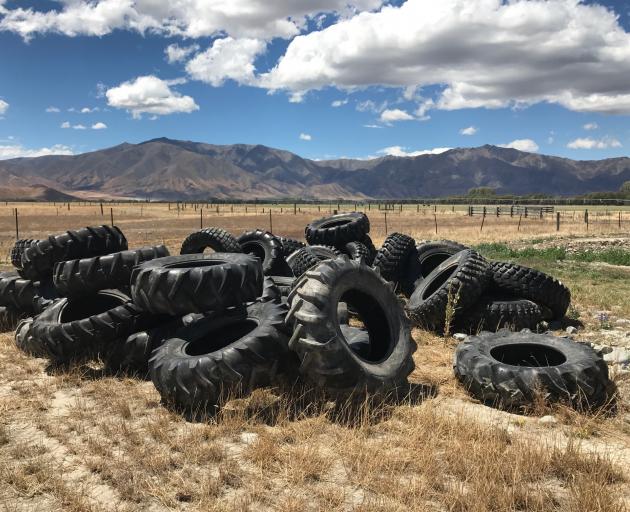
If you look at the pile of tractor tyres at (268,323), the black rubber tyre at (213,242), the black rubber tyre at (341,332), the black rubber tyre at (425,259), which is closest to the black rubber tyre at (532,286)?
the pile of tractor tyres at (268,323)

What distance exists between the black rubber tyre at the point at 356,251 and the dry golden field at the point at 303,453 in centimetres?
681

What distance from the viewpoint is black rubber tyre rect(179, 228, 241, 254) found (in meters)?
13.6

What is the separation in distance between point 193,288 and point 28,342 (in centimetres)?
292

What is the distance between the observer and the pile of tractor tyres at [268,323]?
580 centimetres

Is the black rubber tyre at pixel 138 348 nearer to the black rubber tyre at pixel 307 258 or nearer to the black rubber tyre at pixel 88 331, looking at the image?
the black rubber tyre at pixel 88 331

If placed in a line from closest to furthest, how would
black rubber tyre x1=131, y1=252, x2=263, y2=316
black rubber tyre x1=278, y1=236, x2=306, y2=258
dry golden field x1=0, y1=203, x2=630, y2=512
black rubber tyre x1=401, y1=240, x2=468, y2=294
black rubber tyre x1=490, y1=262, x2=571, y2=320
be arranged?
dry golden field x1=0, y1=203, x2=630, y2=512
black rubber tyre x1=131, y1=252, x2=263, y2=316
black rubber tyre x1=490, y1=262, x2=571, y2=320
black rubber tyre x1=401, y1=240, x2=468, y2=294
black rubber tyre x1=278, y1=236, x2=306, y2=258

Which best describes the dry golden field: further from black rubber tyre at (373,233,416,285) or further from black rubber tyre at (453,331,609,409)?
black rubber tyre at (373,233,416,285)

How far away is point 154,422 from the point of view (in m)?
5.54

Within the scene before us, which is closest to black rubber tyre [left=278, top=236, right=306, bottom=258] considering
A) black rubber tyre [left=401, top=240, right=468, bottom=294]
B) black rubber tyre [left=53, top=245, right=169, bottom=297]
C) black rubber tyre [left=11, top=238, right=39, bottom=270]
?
black rubber tyre [left=401, top=240, right=468, bottom=294]

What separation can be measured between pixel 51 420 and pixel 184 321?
2.16 m

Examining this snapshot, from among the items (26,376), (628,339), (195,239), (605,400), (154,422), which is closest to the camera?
(154,422)

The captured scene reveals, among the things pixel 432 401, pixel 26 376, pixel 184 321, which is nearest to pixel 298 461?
pixel 432 401

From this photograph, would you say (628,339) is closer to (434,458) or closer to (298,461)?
(434,458)

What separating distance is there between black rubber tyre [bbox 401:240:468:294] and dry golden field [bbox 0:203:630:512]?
5421mm
